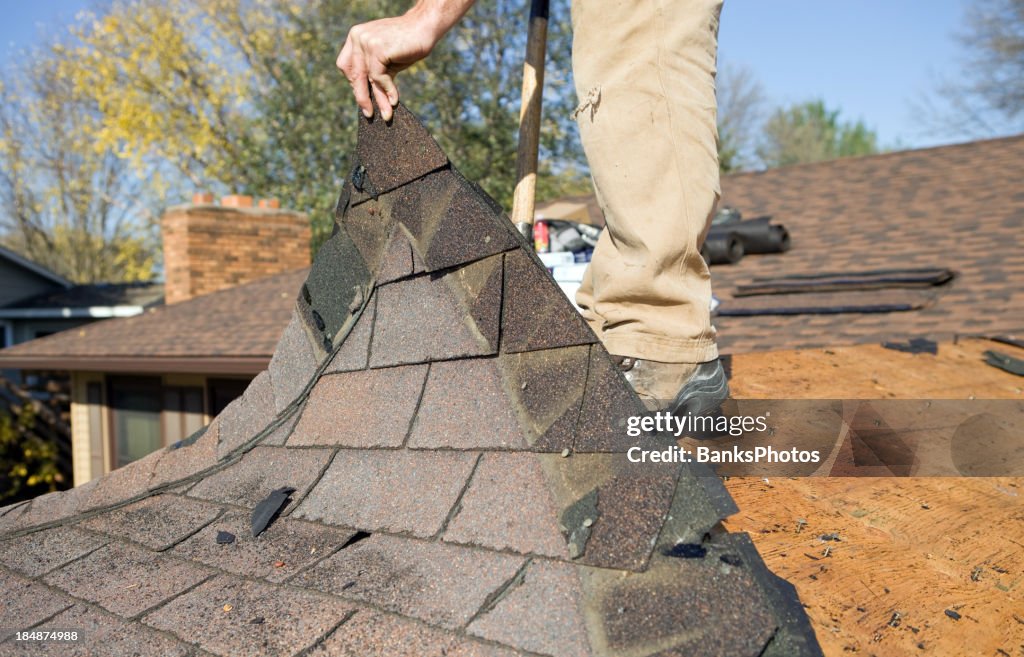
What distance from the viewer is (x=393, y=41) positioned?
1606 mm

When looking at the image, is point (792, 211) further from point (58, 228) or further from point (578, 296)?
point (58, 228)

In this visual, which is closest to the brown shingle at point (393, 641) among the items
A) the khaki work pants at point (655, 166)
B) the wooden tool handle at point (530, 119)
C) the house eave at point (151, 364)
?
the khaki work pants at point (655, 166)

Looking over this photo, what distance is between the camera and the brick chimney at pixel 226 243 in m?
12.1

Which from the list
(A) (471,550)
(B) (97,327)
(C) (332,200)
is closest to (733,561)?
(A) (471,550)

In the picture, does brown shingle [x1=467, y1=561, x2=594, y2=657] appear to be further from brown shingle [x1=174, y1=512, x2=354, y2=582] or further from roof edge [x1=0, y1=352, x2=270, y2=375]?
roof edge [x1=0, y1=352, x2=270, y2=375]

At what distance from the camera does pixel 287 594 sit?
1.23 meters

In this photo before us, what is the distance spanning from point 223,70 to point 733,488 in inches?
1124

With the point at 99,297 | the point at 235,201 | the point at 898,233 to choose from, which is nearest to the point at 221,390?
the point at 235,201

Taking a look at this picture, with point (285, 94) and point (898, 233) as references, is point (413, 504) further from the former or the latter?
point (285, 94)

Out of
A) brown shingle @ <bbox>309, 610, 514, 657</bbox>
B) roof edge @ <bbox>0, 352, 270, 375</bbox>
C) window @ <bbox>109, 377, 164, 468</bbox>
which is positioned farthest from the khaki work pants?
window @ <bbox>109, 377, 164, 468</bbox>

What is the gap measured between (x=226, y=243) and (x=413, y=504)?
12.3 metres

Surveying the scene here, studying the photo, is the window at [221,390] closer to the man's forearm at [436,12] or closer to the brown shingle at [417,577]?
the man's forearm at [436,12]
